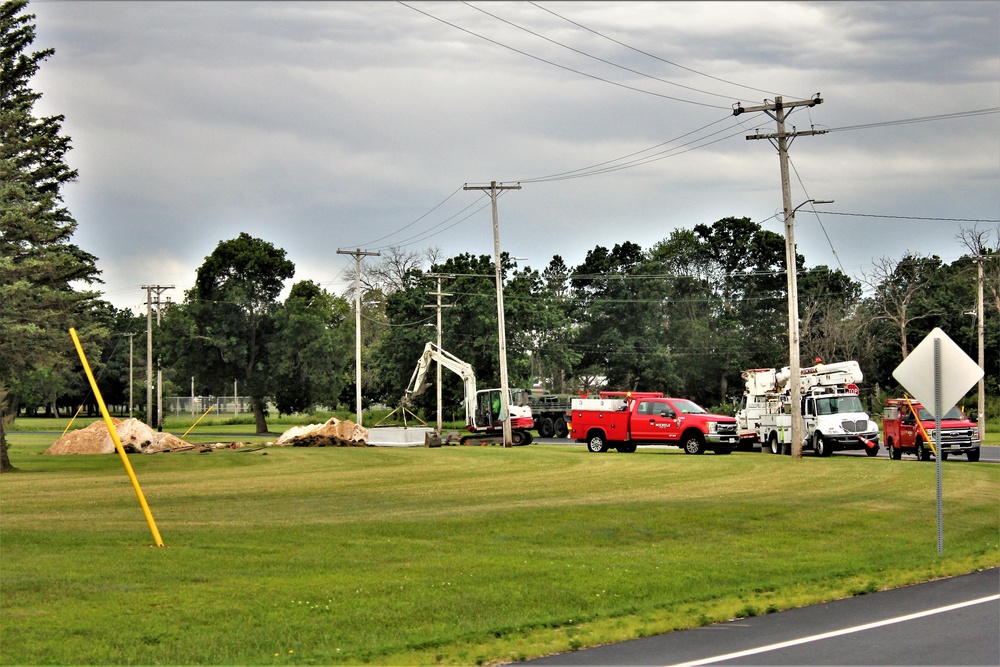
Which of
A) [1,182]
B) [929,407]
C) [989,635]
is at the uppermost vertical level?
[1,182]

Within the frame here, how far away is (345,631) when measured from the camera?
10.4 meters

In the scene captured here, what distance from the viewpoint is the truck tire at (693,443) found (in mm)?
41875

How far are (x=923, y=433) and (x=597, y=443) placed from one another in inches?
487

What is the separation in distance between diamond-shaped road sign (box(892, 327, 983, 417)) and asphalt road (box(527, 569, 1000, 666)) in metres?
4.06

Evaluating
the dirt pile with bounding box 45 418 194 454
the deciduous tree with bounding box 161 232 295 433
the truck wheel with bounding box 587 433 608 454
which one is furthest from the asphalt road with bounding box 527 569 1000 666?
the deciduous tree with bounding box 161 232 295 433

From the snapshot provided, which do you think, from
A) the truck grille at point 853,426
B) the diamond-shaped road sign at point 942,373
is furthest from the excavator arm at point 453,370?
the diamond-shaped road sign at point 942,373

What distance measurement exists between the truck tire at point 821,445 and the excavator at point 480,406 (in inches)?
661

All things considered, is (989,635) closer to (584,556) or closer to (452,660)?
(452,660)

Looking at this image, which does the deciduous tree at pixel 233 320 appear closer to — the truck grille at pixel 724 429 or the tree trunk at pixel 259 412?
the tree trunk at pixel 259 412

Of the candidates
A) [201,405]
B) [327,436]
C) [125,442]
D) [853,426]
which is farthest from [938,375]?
[201,405]

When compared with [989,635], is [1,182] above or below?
above

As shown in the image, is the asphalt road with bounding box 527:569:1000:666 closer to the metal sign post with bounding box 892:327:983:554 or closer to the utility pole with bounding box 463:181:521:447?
the metal sign post with bounding box 892:327:983:554

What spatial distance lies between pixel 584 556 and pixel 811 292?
261 feet

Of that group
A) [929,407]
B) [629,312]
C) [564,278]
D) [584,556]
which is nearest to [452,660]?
[584,556]
